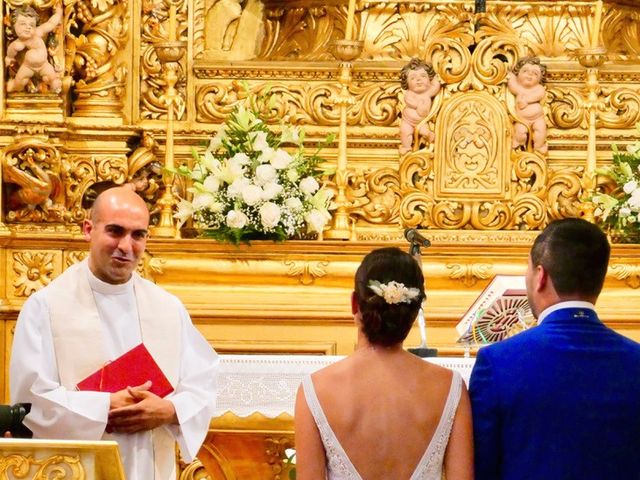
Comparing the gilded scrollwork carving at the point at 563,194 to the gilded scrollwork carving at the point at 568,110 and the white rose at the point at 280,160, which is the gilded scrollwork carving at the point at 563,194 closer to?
the gilded scrollwork carving at the point at 568,110

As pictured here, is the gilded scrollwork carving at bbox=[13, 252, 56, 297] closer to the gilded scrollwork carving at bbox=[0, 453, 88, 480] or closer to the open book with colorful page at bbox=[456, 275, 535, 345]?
the open book with colorful page at bbox=[456, 275, 535, 345]

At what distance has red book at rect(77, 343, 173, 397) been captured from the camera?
17.6 ft

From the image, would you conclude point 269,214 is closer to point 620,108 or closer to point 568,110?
point 568,110

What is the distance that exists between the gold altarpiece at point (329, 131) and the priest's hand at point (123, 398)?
2.54 meters

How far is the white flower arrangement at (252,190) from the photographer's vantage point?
7949 millimetres

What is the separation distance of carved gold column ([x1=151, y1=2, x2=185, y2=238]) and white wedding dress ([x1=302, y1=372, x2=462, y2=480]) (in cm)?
426

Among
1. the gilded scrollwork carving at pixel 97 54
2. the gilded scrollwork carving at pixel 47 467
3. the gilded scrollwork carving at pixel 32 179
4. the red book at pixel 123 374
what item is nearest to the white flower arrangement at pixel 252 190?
the gilded scrollwork carving at pixel 32 179

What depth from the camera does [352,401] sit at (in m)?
4.23

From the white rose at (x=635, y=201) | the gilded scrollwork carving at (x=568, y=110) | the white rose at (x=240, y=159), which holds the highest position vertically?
the gilded scrollwork carving at (x=568, y=110)

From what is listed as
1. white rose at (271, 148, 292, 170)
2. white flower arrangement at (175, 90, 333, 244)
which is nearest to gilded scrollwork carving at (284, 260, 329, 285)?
white flower arrangement at (175, 90, 333, 244)

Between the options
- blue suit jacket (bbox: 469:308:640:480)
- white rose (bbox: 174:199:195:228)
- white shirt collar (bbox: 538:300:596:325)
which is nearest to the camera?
blue suit jacket (bbox: 469:308:640:480)

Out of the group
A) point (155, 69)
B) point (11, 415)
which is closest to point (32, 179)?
point (155, 69)

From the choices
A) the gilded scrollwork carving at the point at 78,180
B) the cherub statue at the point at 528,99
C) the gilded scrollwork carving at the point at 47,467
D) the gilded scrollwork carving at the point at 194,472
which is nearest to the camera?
the gilded scrollwork carving at the point at 47,467

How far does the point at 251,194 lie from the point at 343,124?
90 centimetres
